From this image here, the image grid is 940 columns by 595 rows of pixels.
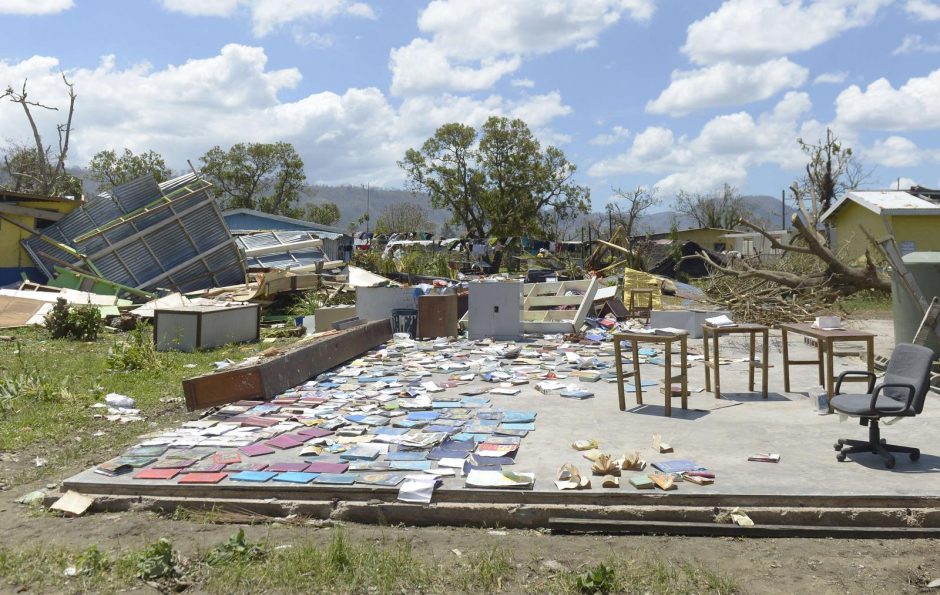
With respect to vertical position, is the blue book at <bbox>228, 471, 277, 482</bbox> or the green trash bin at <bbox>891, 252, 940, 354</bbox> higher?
the green trash bin at <bbox>891, 252, 940, 354</bbox>

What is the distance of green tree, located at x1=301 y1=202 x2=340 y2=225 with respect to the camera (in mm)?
63438

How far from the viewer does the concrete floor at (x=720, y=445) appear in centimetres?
468

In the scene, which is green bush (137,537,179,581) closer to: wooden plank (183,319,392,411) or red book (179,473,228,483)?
red book (179,473,228,483)

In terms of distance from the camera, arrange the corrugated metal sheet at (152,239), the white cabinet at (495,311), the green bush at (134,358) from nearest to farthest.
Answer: the green bush at (134,358)
the white cabinet at (495,311)
the corrugated metal sheet at (152,239)

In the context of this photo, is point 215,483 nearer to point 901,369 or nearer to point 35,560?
point 35,560

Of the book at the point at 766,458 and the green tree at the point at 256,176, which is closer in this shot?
the book at the point at 766,458

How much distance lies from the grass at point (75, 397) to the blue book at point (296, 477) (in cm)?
205

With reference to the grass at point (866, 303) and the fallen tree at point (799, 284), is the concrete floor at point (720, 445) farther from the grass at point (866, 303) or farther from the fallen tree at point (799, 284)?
the grass at point (866, 303)

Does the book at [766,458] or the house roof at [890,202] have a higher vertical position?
the house roof at [890,202]

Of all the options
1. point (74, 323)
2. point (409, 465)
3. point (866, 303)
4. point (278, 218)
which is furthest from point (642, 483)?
point (278, 218)

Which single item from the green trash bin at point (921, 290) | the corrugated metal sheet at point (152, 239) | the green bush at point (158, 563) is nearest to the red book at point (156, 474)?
the green bush at point (158, 563)

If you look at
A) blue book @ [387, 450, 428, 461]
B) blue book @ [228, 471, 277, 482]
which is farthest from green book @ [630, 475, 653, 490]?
blue book @ [228, 471, 277, 482]

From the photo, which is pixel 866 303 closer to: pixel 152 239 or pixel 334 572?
pixel 152 239

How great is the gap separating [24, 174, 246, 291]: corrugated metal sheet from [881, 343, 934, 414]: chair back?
1799 centimetres
